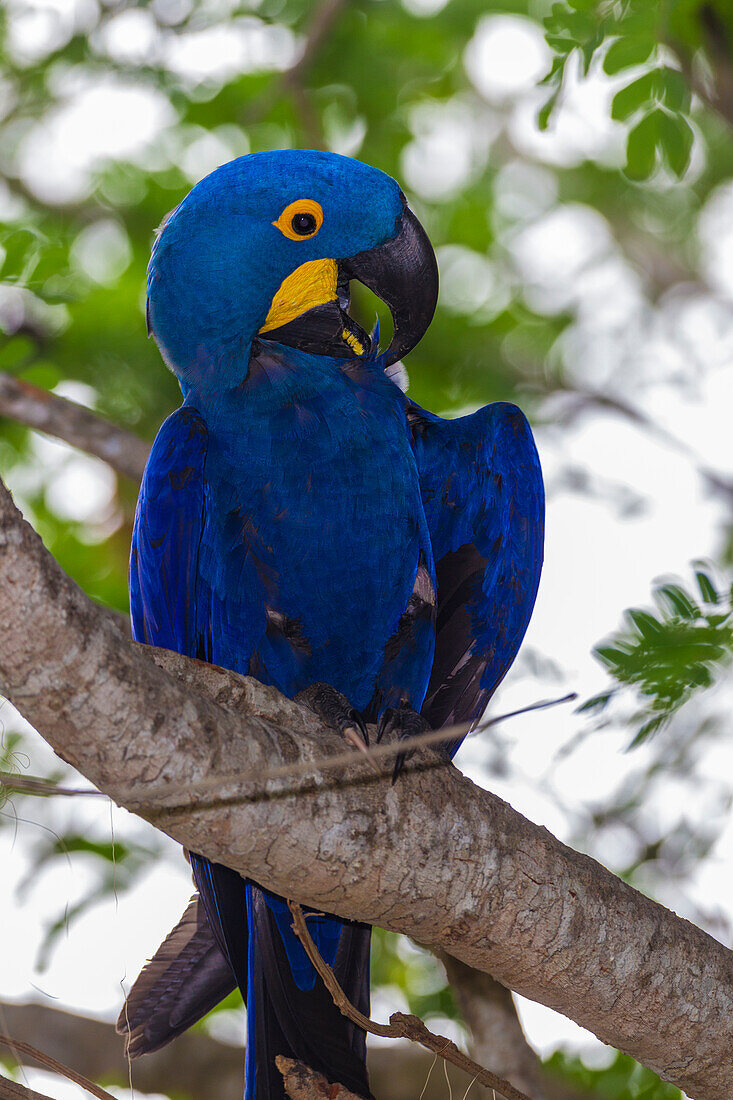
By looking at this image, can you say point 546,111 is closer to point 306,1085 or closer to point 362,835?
point 362,835

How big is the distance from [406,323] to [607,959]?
1562mm

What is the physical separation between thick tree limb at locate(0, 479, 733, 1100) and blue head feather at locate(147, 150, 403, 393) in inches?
35.9

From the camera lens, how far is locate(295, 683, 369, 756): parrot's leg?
2.22 m

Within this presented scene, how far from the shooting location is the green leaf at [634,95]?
2.55m

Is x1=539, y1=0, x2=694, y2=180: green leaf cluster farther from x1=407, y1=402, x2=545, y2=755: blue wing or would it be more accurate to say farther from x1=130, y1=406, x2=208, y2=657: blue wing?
x1=130, y1=406, x2=208, y2=657: blue wing

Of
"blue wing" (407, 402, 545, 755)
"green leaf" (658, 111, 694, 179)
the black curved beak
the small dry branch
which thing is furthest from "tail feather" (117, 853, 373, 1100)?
"green leaf" (658, 111, 694, 179)

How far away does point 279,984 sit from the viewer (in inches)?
91.4

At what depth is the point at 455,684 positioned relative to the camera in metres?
2.79

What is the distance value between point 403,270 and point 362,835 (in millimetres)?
1419

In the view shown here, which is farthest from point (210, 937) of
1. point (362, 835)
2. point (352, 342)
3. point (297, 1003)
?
point (352, 342)

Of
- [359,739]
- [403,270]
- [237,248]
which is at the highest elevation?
[403,270]

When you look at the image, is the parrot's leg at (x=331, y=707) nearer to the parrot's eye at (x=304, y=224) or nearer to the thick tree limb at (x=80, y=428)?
the parrot's eye at (x=304, y=224)

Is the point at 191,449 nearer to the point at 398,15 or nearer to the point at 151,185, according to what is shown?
the point at 151,185

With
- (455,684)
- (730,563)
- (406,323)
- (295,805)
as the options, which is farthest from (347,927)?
(730,563)
